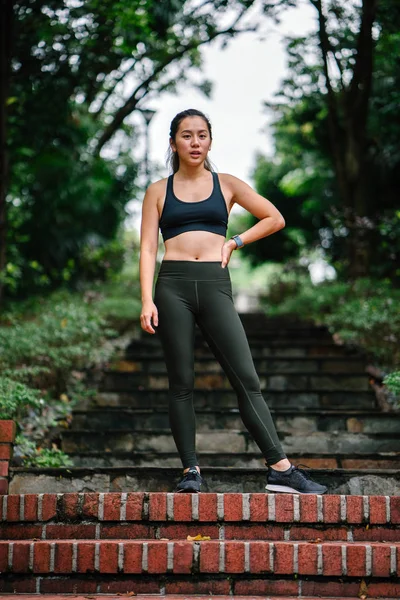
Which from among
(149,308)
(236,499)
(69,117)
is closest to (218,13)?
(69,117)

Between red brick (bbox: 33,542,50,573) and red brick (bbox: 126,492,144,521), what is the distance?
0.41m

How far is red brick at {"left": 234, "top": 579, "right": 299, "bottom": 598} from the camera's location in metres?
3.26

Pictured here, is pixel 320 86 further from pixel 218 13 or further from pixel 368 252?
pixel 368 252

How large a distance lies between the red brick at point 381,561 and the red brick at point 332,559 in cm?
15

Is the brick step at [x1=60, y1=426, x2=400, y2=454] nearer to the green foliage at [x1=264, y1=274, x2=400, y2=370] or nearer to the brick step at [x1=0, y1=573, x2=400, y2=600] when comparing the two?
the brick step at [x1=0, y1=573, x2=400, y2=600]

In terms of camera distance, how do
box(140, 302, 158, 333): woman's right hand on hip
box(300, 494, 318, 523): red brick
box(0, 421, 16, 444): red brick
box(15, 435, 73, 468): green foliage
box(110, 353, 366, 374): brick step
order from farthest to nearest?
box(110, 353, 366, 374): brick step, box(15, 435, 73, 468): green foliage, box(0, 421, 16, 444): red brick, box(140, 302, 158, 333): woman's right hand on hip, box(300, 494, 318, 523): red brick

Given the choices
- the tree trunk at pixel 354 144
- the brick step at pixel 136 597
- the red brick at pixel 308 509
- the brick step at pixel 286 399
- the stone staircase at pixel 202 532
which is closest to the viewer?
the brick step at pixel 136 597

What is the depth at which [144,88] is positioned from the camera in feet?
39.1

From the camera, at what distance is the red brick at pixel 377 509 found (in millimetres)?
3510

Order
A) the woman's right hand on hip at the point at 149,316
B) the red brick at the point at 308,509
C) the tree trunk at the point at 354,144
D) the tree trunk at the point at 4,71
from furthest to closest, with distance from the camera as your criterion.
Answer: the tree trunk at the point at 354,144 → the tree trunk at the point at 4,71 → the woman's right hand on hip at the point at 149,316 → the red brick at the point at 308,509

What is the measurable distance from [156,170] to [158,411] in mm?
9526

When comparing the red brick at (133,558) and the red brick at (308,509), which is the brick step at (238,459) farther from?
the red brick at (133,558)

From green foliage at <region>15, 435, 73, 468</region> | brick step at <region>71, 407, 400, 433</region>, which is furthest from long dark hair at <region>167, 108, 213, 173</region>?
brick step at <region>71, 407, 400, 433</region>

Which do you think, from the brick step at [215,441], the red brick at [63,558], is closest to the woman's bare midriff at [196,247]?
the red brick at [63,558]
